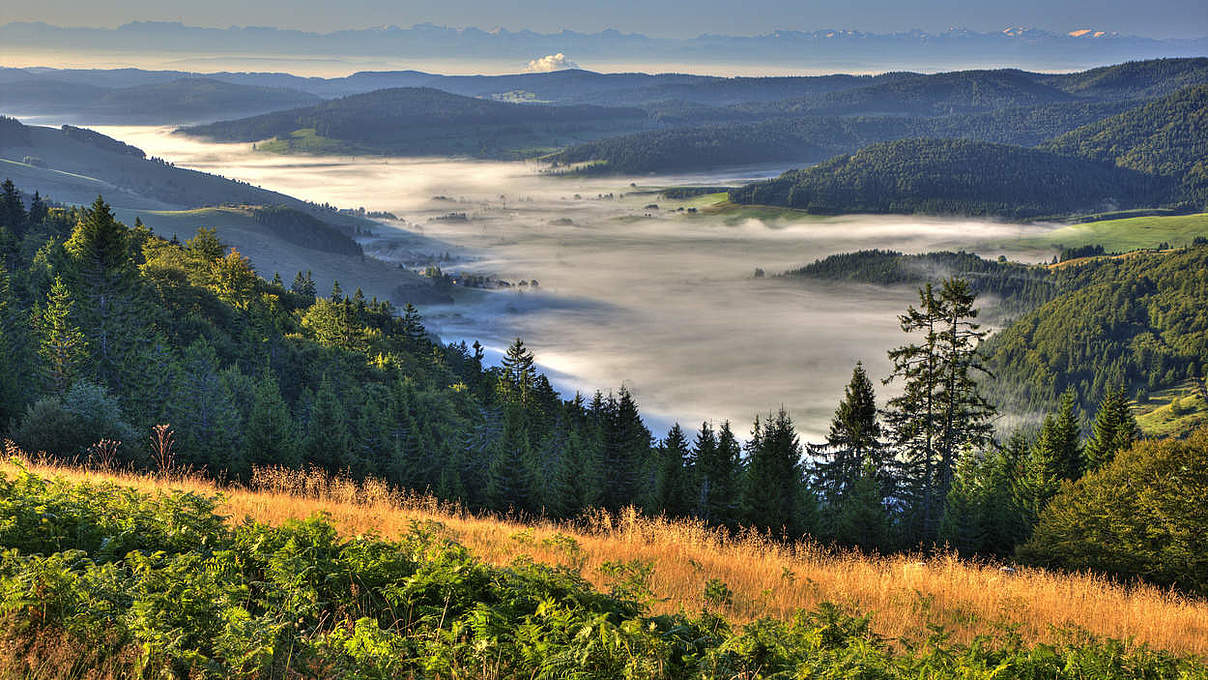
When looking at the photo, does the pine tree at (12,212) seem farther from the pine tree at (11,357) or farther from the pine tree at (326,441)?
the pine tree at (326,441)

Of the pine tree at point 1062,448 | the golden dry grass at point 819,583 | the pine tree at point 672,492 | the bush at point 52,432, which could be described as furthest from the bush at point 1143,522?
the bush at point 52,432

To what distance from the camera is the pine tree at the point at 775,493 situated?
34688mm

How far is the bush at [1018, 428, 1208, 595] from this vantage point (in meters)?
22.7

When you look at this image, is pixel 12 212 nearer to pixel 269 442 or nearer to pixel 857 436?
pixel 269 442

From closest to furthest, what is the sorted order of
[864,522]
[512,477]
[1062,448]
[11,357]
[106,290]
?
[864,522]
[11,357]
[512,477]
[1062,448]
[106,290]

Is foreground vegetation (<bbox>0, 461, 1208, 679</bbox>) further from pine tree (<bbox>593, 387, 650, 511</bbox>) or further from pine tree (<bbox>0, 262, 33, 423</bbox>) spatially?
pine tree (<bbox>593, 387, 650, 511</bbox>)

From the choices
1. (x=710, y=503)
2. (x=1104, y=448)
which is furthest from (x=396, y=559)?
(x=1104, y=448)

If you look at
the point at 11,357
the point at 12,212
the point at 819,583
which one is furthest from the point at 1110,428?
the point at 12,212

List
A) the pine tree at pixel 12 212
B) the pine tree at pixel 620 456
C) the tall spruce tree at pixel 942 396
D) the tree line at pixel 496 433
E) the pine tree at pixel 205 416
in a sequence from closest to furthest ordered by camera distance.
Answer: the pine tree at pixel 205 416 → the tree line at pixel 496 433 → the tall spruce tree at pixel 942 396 → the pine tree at pixel 620 456 → the pine tree at pixel 12 212

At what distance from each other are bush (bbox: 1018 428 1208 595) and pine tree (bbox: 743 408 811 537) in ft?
34.2

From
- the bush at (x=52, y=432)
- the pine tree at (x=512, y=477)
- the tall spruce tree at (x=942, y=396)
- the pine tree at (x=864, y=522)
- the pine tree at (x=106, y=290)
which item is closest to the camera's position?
the bush at (x=52, y=432)

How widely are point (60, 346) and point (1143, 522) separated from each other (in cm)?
5039

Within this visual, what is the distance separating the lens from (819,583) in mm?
12070

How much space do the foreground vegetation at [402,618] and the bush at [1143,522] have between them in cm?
1417
